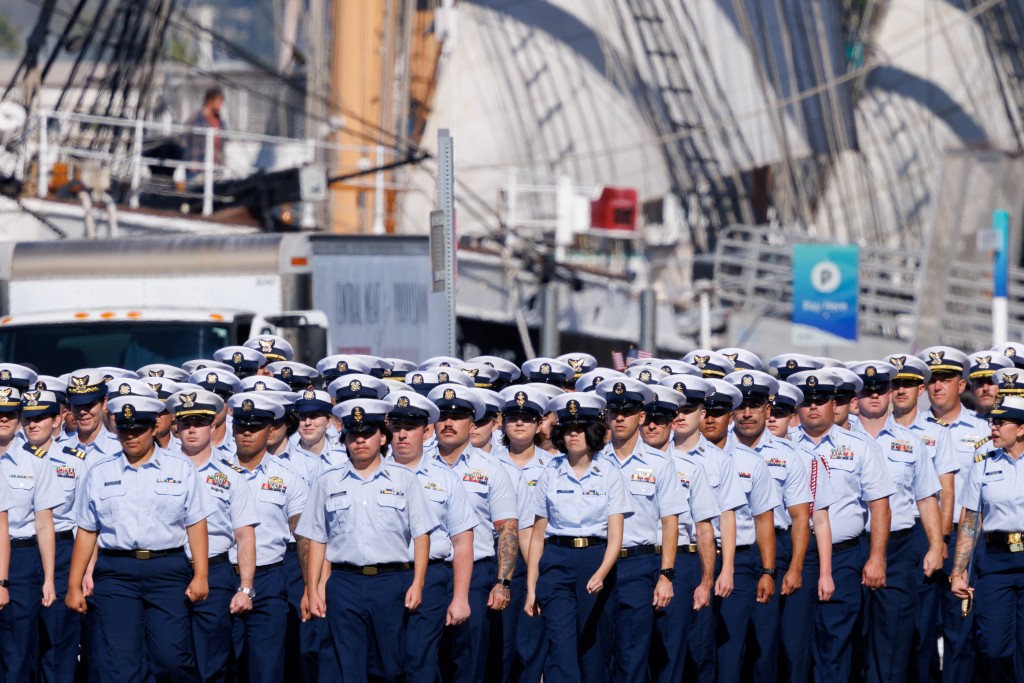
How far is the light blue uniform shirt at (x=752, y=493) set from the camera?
1016cm

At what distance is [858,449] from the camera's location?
1059 cm

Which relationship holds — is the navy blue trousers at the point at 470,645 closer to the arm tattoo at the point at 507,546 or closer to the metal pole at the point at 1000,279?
the arm tattoo at the point at 507,546

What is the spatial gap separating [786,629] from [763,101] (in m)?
22.9

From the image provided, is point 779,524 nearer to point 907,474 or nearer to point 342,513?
point 907,474

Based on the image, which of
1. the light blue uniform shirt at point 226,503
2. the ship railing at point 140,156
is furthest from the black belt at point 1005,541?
the ship railing at point 140,156

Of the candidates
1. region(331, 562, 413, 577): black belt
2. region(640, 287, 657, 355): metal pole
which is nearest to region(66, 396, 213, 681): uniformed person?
region(331, 562, 413, 577): black belt

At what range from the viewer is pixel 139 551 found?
9.18 meters

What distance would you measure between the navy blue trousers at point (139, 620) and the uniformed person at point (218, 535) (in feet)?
0.54

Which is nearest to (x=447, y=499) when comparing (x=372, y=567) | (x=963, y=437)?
(x=372, y=567)

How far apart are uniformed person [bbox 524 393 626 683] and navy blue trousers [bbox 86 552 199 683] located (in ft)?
5.70

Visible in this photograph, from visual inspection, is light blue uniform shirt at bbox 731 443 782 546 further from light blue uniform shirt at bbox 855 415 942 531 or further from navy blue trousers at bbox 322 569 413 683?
navy blue trousers at bbox 322 569 413 683

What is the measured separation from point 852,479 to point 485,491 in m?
2.30

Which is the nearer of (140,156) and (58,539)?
(58,539)

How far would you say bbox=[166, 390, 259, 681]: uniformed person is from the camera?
372 inches
